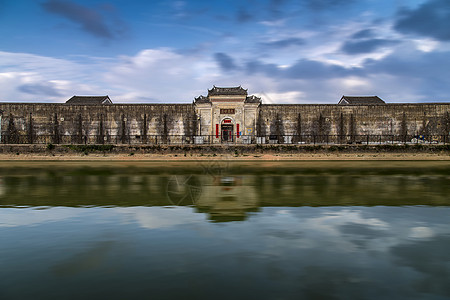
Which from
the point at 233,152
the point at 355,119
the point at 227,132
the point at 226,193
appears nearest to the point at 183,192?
the point at 226,193

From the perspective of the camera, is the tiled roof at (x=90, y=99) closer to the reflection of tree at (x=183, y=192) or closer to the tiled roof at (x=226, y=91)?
the tiled roof at (x=226, y=91)

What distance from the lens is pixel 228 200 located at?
39.4ft

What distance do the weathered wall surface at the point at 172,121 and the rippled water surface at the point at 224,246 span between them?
31147 millimetres

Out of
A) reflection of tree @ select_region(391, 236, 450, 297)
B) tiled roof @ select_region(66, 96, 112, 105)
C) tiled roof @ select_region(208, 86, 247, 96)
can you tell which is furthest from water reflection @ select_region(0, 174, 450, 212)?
tiled roof @ select_region(66, 96, 112, 105)

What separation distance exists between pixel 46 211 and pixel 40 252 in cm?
403

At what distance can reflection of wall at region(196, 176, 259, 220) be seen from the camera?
9883 millimetres

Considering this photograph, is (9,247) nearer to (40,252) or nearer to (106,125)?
(40,252)

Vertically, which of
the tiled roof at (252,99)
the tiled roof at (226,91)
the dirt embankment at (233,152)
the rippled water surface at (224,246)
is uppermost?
the tiled roof at (226,91)

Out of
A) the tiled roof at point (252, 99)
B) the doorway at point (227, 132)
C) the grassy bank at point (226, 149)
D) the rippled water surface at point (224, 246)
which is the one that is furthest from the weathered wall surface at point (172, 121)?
the rippled water surface at point (224, 246)

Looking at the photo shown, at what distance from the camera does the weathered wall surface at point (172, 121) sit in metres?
Answer: 43.7

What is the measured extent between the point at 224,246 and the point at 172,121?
3775 cm

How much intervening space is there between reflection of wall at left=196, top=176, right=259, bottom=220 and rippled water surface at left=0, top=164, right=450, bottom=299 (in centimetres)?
6

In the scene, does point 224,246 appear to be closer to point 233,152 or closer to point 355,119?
point 233,152

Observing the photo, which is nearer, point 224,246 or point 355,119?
point 224,246
